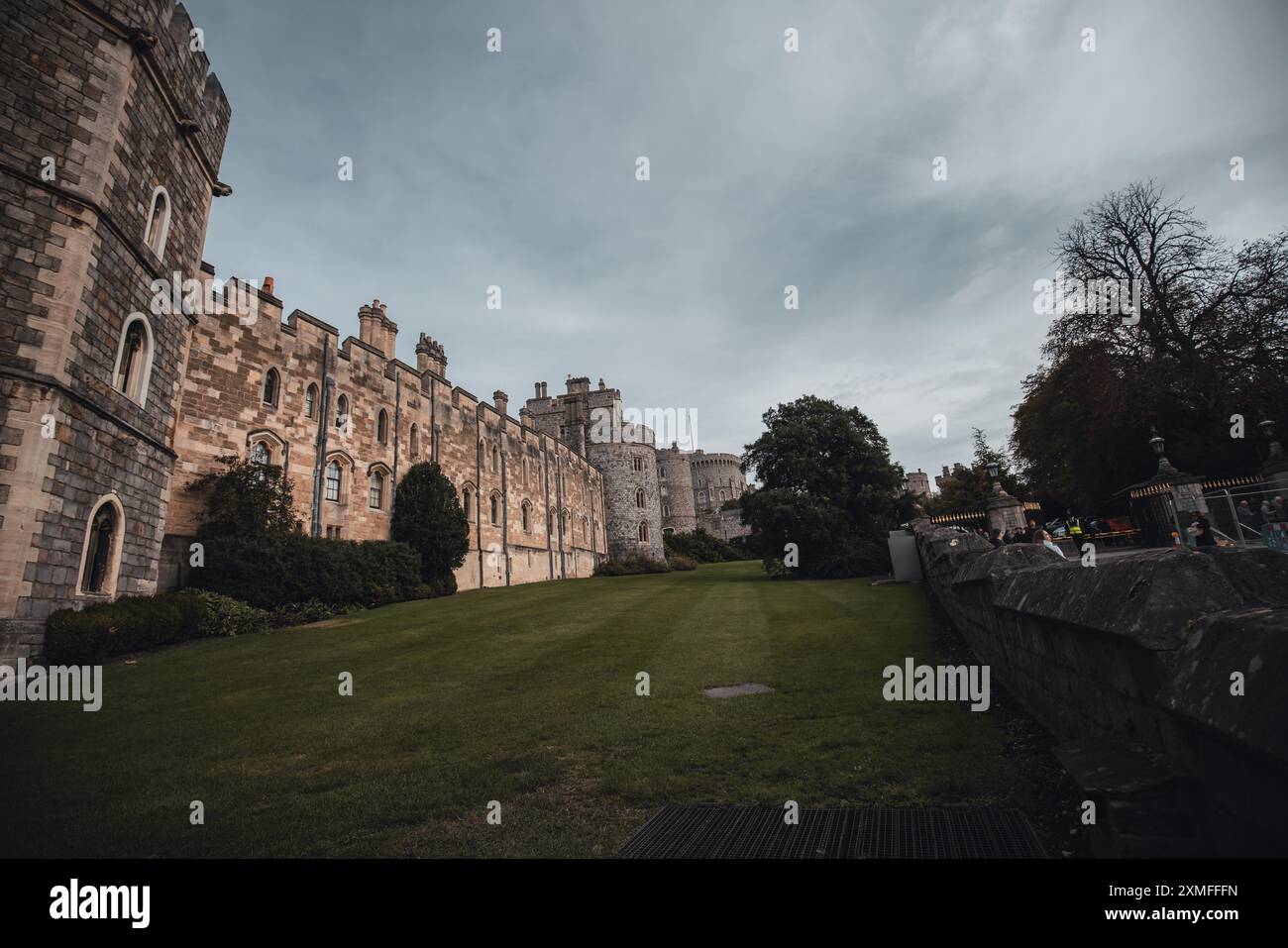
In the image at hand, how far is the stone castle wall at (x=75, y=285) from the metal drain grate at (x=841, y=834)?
12.3 meters

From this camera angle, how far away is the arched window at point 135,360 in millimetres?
12867

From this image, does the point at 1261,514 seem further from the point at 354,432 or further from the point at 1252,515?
the point at 354,432

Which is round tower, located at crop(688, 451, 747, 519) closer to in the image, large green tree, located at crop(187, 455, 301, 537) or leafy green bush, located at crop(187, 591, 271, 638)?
large green tree, located at crop(187, 455, 301, 537)

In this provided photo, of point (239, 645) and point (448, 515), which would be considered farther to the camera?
point (448, 515)

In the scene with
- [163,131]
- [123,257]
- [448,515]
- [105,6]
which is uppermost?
[105,6]

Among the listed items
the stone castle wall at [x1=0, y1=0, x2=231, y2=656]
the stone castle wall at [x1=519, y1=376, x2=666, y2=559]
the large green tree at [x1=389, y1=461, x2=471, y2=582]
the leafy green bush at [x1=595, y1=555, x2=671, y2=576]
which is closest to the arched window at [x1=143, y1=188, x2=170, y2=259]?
the stone castle wall at [x1=0, y1=0, x2=231, y2=656]

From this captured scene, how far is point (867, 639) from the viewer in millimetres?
10086

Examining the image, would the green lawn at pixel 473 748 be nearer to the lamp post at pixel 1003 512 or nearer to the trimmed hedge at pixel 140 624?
the trimmed hedge at pixel 140 624

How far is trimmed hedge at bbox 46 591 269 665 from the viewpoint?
33.7ft

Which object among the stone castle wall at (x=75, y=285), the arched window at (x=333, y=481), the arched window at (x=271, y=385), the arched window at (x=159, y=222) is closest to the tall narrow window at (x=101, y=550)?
the stone castle wall at (x=75, y=285)
